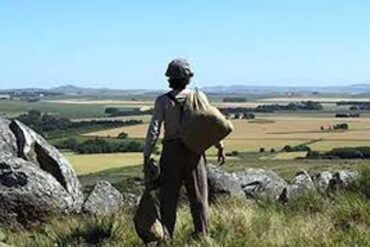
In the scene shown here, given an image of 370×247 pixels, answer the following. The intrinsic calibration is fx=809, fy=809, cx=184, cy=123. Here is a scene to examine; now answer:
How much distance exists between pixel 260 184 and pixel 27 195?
513 cm

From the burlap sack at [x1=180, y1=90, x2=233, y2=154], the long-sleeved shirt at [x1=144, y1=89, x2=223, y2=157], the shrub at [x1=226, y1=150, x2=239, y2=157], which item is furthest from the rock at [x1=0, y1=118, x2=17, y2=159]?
the shrub at [x1=226, y1=150, x2=239, y2=157]

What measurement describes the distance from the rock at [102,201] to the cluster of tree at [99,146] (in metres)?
39.0

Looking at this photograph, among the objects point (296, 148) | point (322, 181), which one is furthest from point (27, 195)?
point (296, 148)

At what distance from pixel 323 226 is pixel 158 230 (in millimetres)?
2052

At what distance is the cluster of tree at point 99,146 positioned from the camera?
5494 cm

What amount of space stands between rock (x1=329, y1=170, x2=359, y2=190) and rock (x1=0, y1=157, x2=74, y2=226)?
460 cm

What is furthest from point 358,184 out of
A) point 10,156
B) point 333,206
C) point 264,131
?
point 264,131

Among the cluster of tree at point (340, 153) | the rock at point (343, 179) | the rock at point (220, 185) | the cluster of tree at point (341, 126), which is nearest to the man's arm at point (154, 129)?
the rock at point (220, 185)

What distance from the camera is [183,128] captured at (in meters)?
9.53

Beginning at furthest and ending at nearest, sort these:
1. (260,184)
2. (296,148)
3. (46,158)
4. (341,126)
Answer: (341,126) → (296,148) → (260,184) → (46,158)

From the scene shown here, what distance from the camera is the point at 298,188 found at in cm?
1477

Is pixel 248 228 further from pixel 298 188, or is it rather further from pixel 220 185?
pixel 298 188

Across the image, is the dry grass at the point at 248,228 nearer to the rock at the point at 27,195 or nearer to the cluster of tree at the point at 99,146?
the rock at the point at 27,195

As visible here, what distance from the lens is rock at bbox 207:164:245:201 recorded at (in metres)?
14.4
